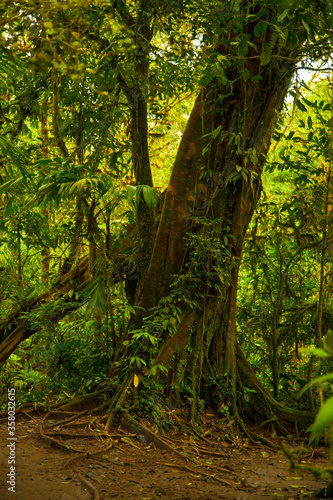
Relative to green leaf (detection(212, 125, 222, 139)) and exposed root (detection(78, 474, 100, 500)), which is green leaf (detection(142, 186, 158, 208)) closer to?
green leaf (detection(212, 125, 222, 139))

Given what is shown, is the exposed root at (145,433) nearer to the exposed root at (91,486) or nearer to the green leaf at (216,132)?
the exposed root at (91,486)

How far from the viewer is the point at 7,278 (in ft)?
17.9

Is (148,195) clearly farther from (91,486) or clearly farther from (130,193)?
(91,486)

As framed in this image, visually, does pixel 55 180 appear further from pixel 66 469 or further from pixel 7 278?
pixel 7 278

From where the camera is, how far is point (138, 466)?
2.95 m

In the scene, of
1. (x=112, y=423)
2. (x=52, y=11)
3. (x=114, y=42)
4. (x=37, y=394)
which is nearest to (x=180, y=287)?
(x=112, y=423)

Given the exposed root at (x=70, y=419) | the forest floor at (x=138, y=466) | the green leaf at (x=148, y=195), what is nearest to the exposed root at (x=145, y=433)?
the forest floor at (x=138, y=466)

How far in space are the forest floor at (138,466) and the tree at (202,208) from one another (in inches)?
17.8

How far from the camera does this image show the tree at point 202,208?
3.85 metres

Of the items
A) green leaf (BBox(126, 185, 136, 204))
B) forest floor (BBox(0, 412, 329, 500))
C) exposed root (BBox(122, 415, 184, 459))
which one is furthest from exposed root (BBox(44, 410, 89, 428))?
green leaf (BBox(126, 185, 136, 204))

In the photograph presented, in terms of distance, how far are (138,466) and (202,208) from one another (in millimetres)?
2123

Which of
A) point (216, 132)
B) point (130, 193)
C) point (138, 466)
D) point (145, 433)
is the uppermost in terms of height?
point (216, 132)

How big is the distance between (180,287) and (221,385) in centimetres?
94

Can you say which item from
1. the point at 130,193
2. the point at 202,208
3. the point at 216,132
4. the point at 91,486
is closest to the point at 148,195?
the point at 130,193
